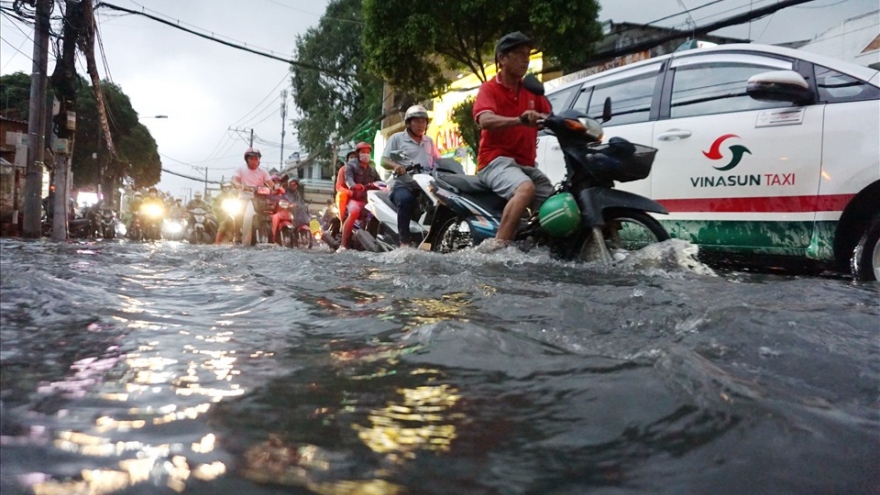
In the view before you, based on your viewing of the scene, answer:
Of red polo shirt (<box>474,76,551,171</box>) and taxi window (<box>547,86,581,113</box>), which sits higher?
taxi window (<box>547,86,581,113</box>)

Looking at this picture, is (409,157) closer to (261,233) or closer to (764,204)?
(764,204)

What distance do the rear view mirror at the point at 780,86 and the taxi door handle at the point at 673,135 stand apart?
0.72m

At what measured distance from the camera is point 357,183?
8086mm

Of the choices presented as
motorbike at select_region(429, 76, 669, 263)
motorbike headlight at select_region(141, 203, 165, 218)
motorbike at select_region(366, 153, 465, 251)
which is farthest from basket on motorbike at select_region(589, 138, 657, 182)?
motorbike headlight at select_region(141, 203, 165, 218)

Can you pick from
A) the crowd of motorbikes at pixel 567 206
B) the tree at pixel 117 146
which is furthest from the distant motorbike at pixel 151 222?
the crowd of motorbikes at pixel 567 206

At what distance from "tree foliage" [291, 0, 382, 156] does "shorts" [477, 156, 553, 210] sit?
84.7 ft

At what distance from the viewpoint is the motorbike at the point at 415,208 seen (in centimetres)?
559

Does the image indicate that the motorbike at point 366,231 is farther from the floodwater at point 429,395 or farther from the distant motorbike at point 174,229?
the distant motorbike at point 174,229

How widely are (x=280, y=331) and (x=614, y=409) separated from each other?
95cm

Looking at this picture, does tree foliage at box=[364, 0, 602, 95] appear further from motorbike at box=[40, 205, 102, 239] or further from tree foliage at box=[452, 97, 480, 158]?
motorbike at box=[40, 205, 102, 239]

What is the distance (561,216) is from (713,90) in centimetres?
169

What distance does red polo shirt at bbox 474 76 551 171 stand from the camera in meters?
4.57

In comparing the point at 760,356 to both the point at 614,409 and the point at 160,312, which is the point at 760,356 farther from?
the point at 160,312

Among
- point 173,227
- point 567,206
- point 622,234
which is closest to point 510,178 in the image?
point 567,206
